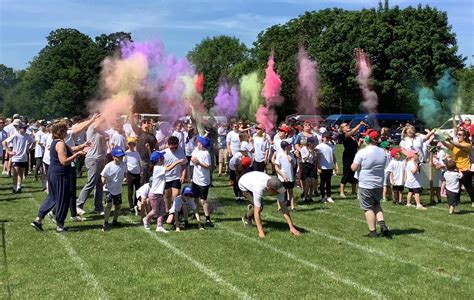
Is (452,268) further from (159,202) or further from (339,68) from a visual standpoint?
(339,68)

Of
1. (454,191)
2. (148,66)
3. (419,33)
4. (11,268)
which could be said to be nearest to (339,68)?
(419,33)

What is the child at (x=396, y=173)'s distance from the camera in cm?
1298

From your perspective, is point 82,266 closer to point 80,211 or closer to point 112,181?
point 112,181

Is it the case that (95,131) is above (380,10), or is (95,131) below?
below

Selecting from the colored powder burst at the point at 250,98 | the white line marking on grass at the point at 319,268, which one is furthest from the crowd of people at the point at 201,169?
the colored powder burst at the point at 250,98

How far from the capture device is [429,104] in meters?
44.8

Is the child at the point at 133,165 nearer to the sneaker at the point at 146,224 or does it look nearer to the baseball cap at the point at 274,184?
the sneaker at the point at 146,224

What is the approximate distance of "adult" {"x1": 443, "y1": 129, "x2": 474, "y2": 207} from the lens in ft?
40.4

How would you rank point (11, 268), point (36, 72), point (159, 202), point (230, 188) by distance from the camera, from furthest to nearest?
1. point (36, 72)
2. point (230, 188)
3. point (159, 202)
4. point (11, 268)

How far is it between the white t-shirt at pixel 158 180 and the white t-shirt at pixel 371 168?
3.53 meters

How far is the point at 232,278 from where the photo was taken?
670 centimetres

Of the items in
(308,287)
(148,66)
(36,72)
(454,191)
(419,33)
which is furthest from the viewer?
(36,72)

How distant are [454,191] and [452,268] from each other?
4.99 metres

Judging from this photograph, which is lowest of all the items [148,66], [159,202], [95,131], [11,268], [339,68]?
[11,268]
